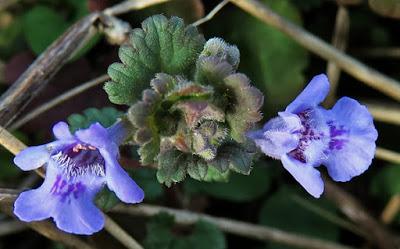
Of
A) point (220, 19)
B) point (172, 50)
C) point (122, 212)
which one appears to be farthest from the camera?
point (220, 19)

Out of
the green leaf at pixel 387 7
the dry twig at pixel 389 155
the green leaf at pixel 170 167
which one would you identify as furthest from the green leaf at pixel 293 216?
the green leaf at pixel 170 167

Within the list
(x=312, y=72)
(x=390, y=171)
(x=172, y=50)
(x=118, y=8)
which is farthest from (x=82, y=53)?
(x=390, y=171)

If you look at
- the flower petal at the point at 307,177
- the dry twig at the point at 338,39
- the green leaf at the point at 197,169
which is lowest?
the dry twig at the point at 338,39

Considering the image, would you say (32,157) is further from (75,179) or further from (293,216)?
(293,216)

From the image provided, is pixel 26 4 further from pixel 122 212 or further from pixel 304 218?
pixel 304 218

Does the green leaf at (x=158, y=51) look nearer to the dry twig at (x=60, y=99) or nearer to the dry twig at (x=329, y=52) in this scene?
the dry twig at (x=60, y=99)

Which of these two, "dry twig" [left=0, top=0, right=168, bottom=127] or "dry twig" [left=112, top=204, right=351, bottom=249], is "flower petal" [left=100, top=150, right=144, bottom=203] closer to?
"dry twig" [left=0, top=0, right=168, bottom=127]

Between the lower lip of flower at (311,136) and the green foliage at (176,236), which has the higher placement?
the lower lip of flower at (311,136)

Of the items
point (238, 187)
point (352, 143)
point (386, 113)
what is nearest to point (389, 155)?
point (386, 113)

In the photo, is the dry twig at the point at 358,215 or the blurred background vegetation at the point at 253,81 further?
the dry twig at the point at 358,215
